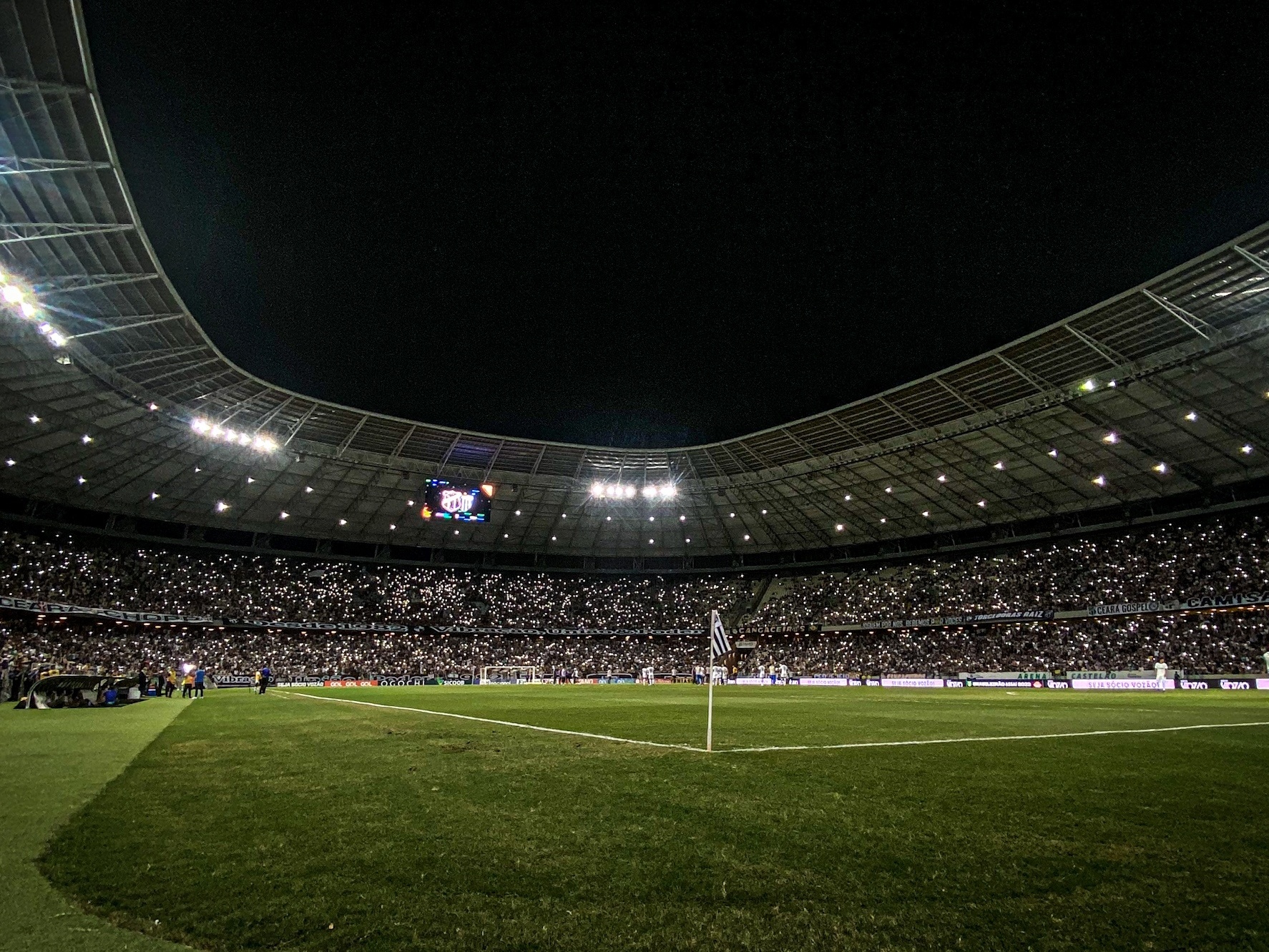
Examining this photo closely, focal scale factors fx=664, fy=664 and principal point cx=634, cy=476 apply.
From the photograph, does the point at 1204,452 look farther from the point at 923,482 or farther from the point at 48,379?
the point at 48,379

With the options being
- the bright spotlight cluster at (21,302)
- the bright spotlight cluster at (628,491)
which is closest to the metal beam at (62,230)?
the bright spotlight cluster at (21,302)

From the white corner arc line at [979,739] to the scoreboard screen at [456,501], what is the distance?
37107 mm

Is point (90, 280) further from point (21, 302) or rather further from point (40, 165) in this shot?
point (40, 165)

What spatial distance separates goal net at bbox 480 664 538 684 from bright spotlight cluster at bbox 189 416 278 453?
28.8 metres

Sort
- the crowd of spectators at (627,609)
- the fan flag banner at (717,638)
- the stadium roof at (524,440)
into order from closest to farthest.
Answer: the fan flag banner at (717,638) → the stadium roof at (524,440) → the crowd of spectators at (627,609)

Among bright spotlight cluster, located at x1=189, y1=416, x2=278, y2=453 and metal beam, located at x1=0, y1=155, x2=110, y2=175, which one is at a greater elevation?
metal beam, located at x1=0, y1=155, x2=110, y2=175

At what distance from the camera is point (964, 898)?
3490 millimetres

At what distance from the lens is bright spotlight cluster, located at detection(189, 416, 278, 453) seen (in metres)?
36.6

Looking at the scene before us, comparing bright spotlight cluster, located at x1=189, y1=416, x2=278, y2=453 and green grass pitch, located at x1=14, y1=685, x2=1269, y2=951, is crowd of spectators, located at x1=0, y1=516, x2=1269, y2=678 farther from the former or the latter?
green grass pitch, located at x1=14, y1=685, x2=1269, y2=951

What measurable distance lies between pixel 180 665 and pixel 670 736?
5363 cm

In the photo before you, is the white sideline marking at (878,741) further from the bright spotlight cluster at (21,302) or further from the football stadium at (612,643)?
the bright spotlight cluster at (21,302)

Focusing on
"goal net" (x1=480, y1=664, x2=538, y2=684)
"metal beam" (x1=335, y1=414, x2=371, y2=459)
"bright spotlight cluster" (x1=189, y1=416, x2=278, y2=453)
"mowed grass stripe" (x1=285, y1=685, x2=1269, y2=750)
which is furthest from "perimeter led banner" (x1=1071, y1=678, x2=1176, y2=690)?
"bright spotlight cluster" (x1=189, y1=416, x2=278, y2=453)

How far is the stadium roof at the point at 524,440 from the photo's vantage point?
880 inches

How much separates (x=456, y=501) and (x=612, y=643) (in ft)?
107
